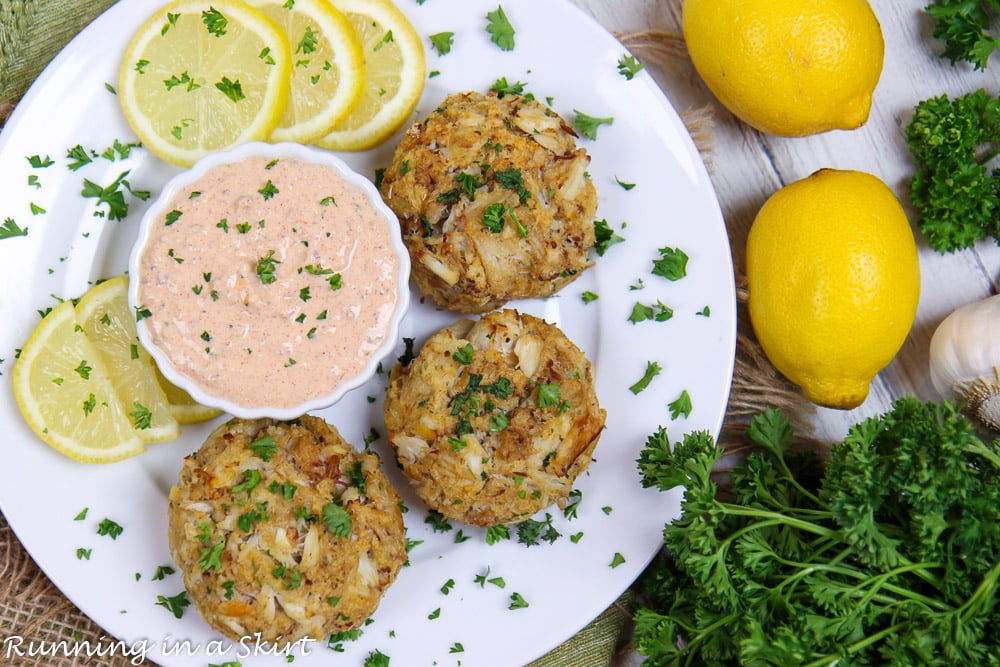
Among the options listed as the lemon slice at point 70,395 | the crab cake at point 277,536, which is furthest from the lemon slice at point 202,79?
the crab cake at point 277,536

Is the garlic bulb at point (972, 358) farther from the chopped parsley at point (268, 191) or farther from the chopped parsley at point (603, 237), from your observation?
the chopped parsley at point (268, 191)

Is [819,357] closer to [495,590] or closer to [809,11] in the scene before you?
[809,11]

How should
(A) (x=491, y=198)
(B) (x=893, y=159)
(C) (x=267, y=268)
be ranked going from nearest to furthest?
(C) (x=267, y=268) → (A) (x=491, y=198) → (B) (x=893, y=159)

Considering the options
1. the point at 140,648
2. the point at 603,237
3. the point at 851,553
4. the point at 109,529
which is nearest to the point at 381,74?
the point at 603,237

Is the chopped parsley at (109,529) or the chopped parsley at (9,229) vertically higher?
the chopped parsley at (9,229)

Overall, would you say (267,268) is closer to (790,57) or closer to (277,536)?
(277,536)

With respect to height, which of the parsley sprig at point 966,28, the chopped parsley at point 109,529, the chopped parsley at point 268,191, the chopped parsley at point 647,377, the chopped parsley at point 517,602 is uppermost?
the parsley sprig at point 966,28
